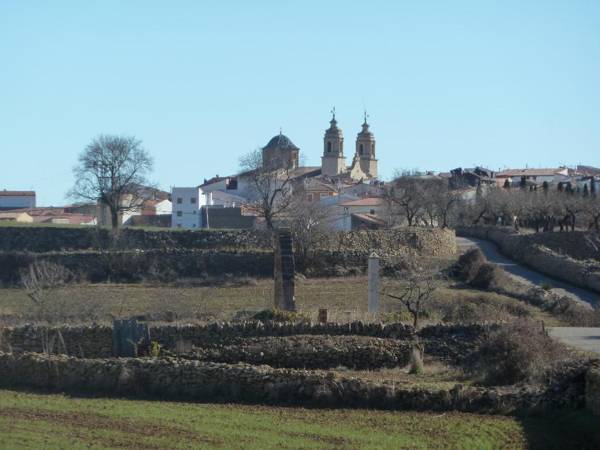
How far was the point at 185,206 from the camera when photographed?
250ft

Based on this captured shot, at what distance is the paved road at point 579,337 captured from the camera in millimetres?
22398

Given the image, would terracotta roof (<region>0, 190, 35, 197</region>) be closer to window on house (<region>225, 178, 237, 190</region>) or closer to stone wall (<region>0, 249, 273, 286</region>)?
window on house (<region>225, 178, 237, 190</region>)

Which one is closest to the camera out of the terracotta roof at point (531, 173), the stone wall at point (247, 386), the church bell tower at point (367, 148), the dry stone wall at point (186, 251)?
the stone wall at point (247, 386)

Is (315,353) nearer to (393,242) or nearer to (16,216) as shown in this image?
(393,242)

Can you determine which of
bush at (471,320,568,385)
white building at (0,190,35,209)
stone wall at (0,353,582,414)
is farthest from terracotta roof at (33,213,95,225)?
bush at (471,320,568,385)

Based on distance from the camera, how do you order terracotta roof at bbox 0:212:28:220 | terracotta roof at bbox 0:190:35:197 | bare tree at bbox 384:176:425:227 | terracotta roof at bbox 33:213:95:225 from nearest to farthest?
bare tree at bbox 384:176:425:227
terracotta roof at bbox 0:212:28:220
terracotta roof at bbox 33:213:95:225
terracotta roof at bbox 0:190:35:197

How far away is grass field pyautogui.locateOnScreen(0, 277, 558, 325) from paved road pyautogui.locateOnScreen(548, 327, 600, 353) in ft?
6.48

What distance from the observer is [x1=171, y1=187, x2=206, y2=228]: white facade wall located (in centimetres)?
7500

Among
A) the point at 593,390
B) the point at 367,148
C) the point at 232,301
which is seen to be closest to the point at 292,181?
the point at 232,301

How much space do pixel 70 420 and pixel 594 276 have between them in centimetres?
2877

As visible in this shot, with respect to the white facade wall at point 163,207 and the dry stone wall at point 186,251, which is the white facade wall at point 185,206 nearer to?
the white facade wall at point 163,207

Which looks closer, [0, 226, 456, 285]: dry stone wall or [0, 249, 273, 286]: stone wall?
[0, 249, 273, 286]: stone wall

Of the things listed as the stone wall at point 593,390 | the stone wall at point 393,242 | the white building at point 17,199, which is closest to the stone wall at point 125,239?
the stone wall at point 393,242

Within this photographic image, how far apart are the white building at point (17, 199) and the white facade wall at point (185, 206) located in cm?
2217
